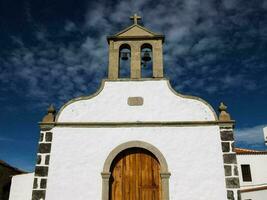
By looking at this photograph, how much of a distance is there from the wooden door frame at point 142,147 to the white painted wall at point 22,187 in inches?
283

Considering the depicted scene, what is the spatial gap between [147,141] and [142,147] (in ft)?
0.67

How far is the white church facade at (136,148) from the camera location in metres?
7.35

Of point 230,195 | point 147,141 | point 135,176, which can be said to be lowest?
point 230,195

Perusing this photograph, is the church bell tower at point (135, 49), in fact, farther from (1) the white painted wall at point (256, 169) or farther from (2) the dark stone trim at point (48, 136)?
(1) the white painted wall at point (256, 169)

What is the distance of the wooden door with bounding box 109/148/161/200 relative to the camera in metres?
7.50

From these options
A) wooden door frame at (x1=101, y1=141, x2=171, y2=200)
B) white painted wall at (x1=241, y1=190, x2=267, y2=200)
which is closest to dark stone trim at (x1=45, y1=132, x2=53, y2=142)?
wooden door frame at (x1=101, y1=141, x2=171, y2=200)

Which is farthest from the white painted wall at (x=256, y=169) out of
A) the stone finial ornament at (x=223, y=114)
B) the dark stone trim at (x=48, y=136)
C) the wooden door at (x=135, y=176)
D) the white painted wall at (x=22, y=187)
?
the dark stone trim at (x=48, y=136)

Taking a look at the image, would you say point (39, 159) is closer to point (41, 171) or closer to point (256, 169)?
point (41, 171)

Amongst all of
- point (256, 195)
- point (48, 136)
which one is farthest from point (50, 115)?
point (256, 195)

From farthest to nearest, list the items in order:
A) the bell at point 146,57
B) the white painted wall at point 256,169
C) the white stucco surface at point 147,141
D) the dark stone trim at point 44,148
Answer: the white painted wall at point 256,169 → the bell at point 146,57 → the dark stone trim at point 44,148 → the white stucco surface at point 147,141

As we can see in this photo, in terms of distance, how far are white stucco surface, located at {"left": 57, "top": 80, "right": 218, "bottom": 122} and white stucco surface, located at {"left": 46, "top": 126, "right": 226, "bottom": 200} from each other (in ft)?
1.01

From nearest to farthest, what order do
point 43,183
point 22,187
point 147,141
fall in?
point 43,183
point 147,141
point 22,187

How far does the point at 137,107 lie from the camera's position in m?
8.14

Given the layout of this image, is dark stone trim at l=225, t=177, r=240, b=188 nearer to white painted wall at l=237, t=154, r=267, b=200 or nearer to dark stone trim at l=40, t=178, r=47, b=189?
dark stone trim at l=40, t=178, r=47, b=189
